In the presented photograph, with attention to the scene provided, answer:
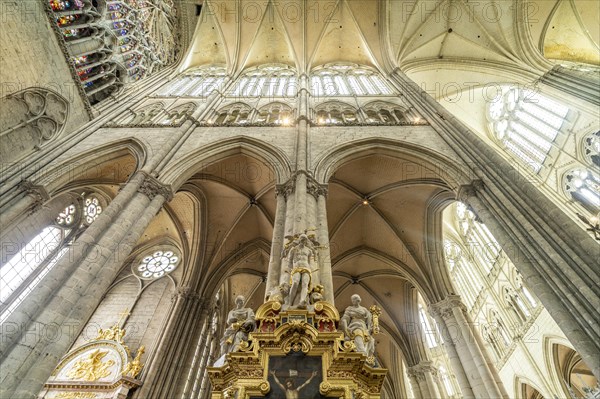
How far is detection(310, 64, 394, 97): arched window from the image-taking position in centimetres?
1434

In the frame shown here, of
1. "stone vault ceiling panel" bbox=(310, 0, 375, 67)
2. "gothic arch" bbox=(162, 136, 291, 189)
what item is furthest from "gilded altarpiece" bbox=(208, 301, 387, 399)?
"stone vault ceiling panel" bbox=(310, 0, 375, 67)

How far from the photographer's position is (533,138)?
1514 centimetres

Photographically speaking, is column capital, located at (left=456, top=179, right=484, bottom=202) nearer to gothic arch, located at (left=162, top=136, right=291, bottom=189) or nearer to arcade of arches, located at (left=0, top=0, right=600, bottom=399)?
arcade of arches, located at (left=0, top=0, right=600, bottom=399)

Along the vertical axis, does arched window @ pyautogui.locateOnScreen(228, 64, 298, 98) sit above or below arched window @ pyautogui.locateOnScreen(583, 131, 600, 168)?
above

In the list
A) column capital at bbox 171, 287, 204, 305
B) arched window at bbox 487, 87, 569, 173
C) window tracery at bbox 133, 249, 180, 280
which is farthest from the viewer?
arched window at bbox 487, 87, 569, 173

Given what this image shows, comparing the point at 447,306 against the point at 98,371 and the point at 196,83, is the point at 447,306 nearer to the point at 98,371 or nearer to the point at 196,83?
the point at 98,371

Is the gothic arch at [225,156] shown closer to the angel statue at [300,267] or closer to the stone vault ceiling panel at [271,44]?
the angel statue at [300,267]

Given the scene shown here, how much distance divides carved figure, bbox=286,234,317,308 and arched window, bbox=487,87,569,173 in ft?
46.3

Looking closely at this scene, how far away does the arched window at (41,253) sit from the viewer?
9.16 meters

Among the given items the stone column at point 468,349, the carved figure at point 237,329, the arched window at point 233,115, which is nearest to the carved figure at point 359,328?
the carved figure at point 237,329

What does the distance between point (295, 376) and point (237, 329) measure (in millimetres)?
1136

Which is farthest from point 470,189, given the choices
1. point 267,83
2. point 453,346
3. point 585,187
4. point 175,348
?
point 267,83

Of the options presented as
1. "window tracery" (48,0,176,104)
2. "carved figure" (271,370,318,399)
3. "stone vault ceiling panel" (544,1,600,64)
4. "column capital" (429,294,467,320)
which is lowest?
"carved figure" (271,370,318,399)

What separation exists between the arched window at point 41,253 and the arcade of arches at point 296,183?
0.24 ft
